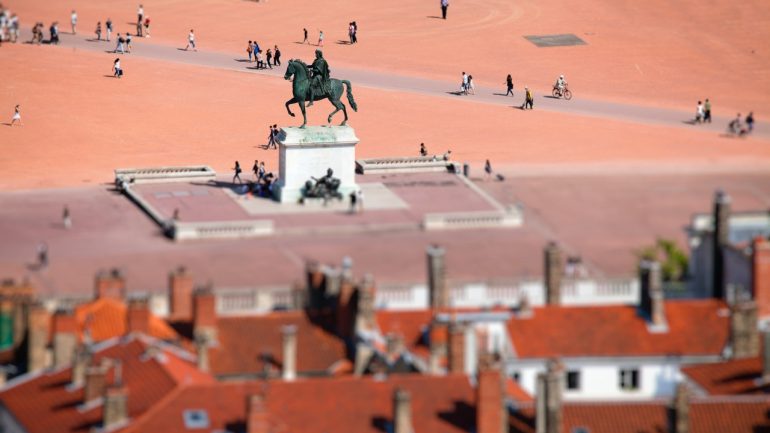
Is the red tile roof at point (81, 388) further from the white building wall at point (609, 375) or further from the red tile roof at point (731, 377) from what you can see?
the red tile roof at point (731, 377)

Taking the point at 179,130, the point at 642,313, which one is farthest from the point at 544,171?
the point at 642,313

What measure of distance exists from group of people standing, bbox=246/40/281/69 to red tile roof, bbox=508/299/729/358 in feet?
290

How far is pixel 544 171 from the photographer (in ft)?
498

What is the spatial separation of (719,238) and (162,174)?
140ft

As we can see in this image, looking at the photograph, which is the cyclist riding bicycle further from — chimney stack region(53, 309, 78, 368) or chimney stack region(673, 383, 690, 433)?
chimney stack region(673, 383, 690, 433)

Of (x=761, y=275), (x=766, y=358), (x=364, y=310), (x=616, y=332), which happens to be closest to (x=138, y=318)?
(x=364, y=310)

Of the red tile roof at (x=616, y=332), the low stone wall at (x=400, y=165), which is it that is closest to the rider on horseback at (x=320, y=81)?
the low stone wall at (x=400, y=165)

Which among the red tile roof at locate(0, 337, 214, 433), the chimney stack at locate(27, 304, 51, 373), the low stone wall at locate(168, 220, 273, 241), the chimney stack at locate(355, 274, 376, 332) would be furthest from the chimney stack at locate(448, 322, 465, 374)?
the low stone wall at locate(168, 220, 273, 241)

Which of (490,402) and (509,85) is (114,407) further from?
(509,85)

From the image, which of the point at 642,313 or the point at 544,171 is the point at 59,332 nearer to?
the point at 642,313

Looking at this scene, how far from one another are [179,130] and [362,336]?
7393 cm

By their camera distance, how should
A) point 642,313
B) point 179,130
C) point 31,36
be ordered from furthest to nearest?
point 31,36
point 179,130
point 642,313

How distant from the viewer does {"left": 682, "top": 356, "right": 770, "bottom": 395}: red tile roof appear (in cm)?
9062

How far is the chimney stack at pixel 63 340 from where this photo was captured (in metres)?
92.0
